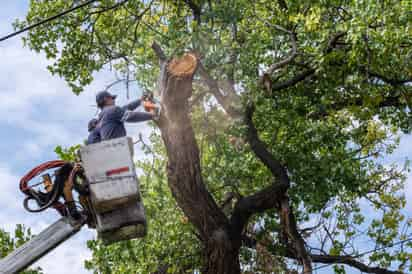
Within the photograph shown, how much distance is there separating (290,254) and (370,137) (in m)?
3.57

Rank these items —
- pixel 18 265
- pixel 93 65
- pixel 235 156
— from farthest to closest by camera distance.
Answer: pixel 93 65 < pixel 235 156 < pixel 18 265

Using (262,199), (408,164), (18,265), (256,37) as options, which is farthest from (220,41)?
(18,265)

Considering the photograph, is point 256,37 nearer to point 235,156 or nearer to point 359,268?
point 235,156

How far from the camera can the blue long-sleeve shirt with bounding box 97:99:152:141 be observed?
289 inches

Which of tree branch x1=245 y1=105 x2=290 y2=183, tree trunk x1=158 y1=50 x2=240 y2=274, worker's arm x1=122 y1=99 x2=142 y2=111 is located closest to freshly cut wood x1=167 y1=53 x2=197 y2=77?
tree trunk x1=158 y1=50 x2=240 y2=274

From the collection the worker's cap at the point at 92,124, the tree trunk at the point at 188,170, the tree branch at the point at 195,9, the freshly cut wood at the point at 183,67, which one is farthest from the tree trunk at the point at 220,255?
the tree branch at the point at 195,9

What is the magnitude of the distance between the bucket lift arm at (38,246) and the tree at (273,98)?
109 inches

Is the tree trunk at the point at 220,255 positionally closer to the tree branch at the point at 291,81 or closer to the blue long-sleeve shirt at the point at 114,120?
the blue long-sleeve shirt at the point at 114,120

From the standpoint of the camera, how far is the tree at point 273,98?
407 inches

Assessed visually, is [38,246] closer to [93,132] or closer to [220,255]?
[93,132]

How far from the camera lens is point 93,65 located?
1332 cm

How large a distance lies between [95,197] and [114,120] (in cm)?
101

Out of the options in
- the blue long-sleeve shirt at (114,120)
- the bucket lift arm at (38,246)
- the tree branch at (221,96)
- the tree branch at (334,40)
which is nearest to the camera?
the bucket lift arm at (38,246)

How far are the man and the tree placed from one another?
Answer: 2.30 meters
